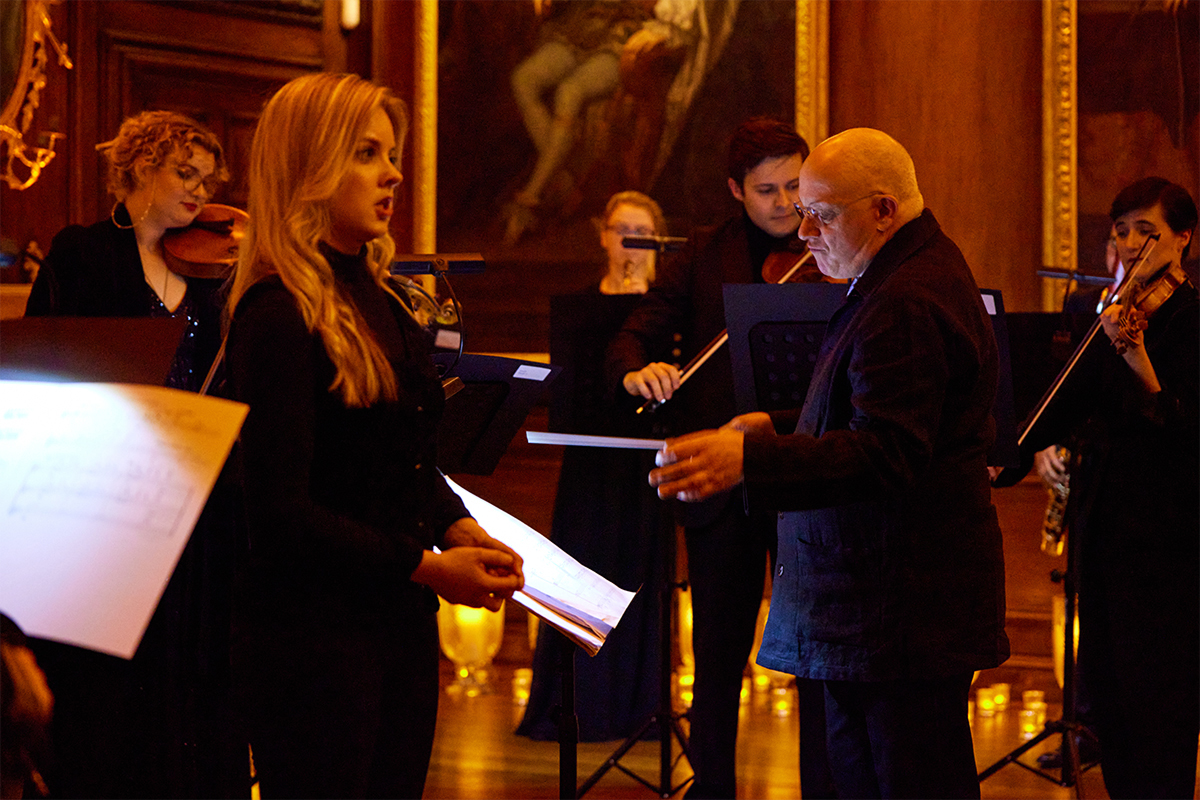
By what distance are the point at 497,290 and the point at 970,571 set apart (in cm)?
345

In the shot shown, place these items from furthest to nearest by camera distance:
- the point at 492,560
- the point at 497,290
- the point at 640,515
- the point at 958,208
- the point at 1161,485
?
the point at 497,290 < the point at 958,208 < the point at 640,515 < the point at 1161,485 < the point at 492,560

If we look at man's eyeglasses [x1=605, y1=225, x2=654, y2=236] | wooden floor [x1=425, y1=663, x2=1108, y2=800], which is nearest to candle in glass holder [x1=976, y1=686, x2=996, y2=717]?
wooden floor [x1=425, y1=663, x2=1108, y2=800]

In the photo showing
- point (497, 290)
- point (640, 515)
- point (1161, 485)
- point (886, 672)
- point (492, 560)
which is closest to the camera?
point (492, 560)

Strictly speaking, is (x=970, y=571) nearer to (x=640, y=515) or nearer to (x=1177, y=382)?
(x=1177, y=382)

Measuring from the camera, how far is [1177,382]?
295 cm

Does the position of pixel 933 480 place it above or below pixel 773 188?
below

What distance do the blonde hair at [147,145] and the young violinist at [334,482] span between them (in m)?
1.32

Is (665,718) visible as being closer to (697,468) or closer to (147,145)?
(697,468)

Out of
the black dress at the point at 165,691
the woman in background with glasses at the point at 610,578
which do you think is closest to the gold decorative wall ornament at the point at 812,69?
the woman in background with glasses at the point at 610,578

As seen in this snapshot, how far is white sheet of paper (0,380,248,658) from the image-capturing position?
3.24 feet

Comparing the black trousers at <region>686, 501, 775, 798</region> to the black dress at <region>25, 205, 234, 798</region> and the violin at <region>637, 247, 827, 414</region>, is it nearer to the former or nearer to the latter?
the violin at <region>637, 247, 827, 414</region>

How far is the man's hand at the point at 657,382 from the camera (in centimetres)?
294

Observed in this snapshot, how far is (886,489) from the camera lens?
5.92 feet

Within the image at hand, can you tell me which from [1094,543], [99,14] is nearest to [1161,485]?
[1094,543]
